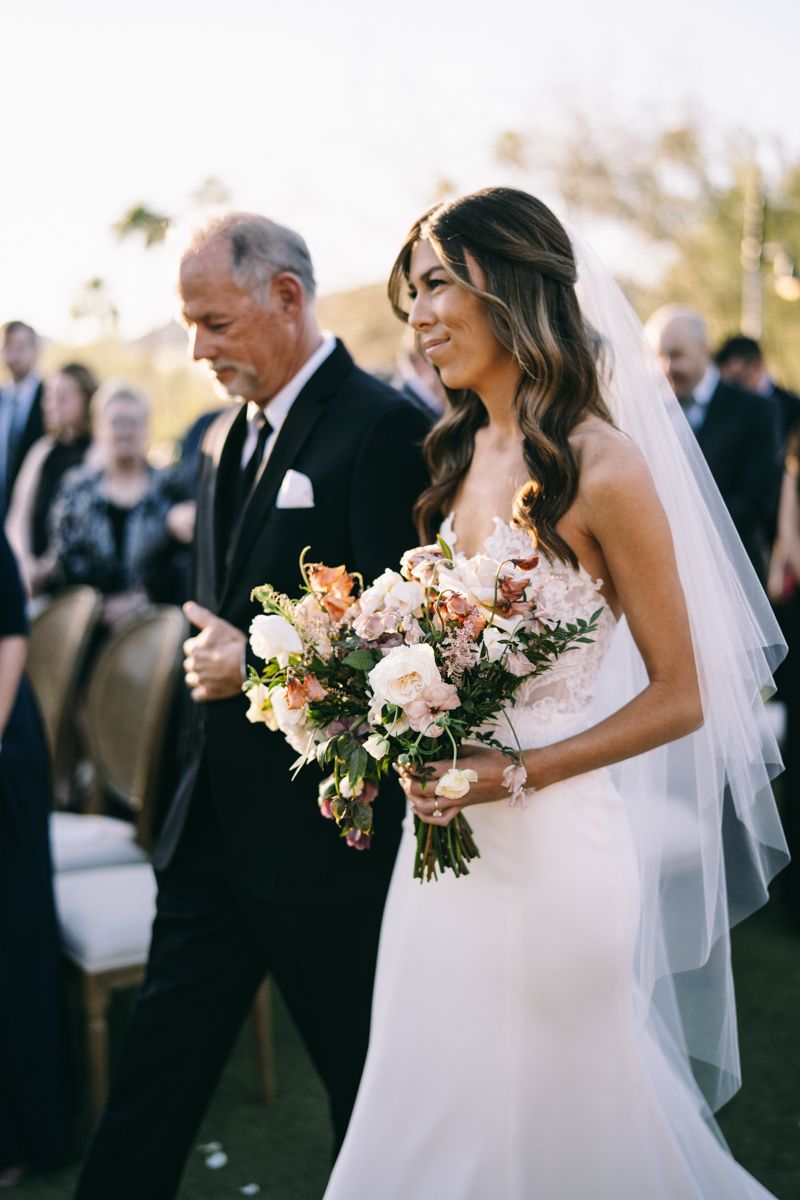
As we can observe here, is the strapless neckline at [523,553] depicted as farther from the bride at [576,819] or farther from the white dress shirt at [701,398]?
the white dress shirt at [701,398]

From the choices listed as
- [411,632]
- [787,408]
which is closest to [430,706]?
[411,632]

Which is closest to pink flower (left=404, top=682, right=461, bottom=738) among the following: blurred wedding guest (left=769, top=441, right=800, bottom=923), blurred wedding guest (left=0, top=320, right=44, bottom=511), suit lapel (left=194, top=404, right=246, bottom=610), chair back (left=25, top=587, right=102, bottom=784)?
suit lapel (left=194, top=404, right=246, bottom=610)

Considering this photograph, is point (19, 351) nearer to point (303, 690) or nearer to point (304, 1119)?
point (304, 1119)

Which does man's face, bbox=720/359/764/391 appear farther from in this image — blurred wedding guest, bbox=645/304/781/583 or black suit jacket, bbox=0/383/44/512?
black suit jacket, bbox=0/383/44/512

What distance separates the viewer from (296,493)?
2.35m

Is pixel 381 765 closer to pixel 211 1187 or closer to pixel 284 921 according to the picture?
pixel 284 921

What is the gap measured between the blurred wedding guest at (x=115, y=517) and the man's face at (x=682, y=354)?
2.78 metres

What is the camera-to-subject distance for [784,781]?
510 centimetres

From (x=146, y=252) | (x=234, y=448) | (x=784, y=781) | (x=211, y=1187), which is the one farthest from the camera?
(x=146, y=252)

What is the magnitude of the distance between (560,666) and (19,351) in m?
6.90

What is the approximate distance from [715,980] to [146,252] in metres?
25.1

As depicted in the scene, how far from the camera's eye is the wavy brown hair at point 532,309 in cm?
202

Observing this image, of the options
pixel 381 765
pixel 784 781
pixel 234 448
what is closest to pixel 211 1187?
pixel 381 765

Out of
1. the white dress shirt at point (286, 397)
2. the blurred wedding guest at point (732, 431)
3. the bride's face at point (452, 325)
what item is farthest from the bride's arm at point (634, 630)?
the blurred wedding guest at point (732, 431)
